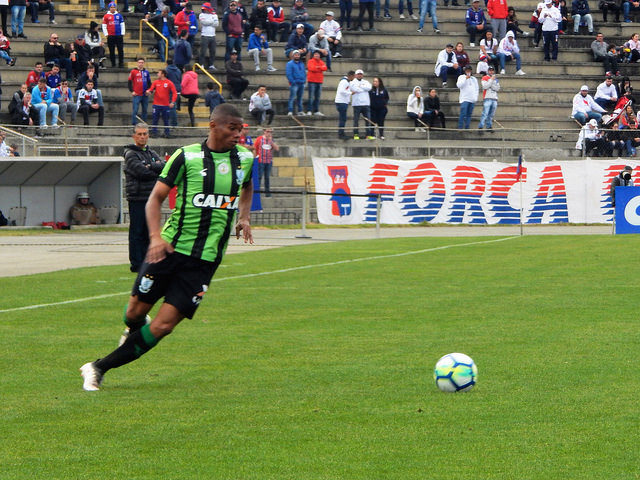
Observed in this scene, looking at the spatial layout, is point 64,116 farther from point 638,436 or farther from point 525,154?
point 638,436

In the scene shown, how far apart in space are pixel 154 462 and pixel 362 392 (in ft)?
7.78

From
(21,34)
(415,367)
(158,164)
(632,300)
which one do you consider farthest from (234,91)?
(415,367)

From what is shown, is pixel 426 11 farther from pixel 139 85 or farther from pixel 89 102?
pixel 89 102

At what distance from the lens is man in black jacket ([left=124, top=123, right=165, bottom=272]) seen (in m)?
16.1

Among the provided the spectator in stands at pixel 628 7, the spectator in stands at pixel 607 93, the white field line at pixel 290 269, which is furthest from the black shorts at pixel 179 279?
the spectator in stands at pixel 628 7

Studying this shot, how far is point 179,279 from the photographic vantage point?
842cm

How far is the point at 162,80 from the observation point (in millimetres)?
35281

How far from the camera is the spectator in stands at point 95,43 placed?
128ft

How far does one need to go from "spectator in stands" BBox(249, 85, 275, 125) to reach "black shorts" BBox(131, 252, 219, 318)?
94.8ft

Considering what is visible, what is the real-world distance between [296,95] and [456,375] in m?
31.7

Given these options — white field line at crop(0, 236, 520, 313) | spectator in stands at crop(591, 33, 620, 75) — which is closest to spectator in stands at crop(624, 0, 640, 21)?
spectator in stands at crop(591, 33, 620, 75)

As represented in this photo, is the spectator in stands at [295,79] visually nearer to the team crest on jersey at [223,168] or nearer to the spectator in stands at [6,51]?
the spectator in stands at [6,51]

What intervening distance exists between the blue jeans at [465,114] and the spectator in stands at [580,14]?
899cm

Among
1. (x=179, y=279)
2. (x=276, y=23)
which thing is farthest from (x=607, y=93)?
(x=179, y=279)
